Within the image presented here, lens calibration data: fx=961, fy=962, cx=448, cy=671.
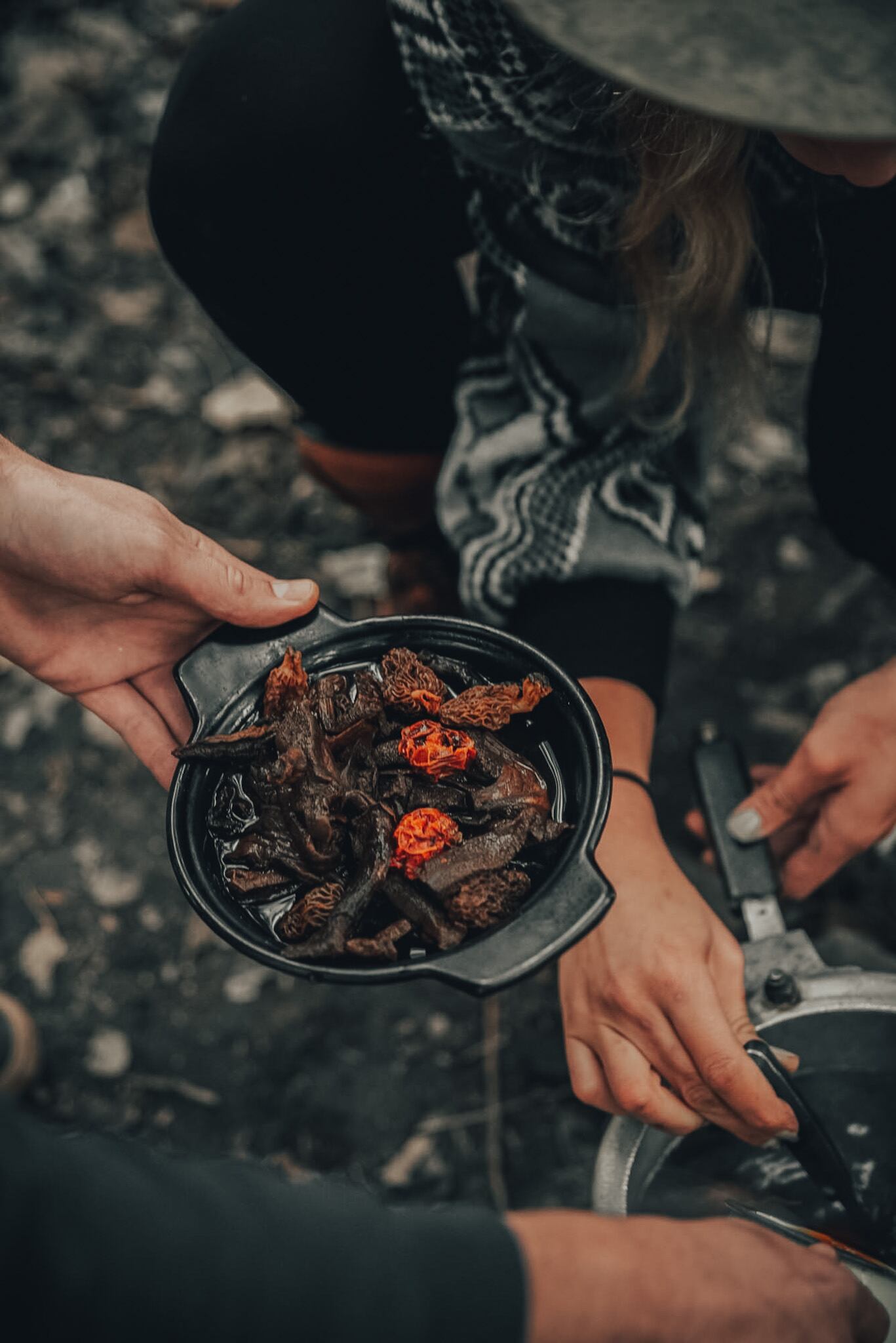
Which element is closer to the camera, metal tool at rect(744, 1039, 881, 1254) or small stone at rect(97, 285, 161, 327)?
metal tool at rect(744, 1039, 881, 1254)

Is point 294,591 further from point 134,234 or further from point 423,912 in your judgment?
point 134,234

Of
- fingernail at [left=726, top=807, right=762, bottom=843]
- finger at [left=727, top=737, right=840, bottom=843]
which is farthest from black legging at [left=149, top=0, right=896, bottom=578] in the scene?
fingernail at [left=726, top=807, right=762, bottom=843]

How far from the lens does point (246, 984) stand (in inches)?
96.4

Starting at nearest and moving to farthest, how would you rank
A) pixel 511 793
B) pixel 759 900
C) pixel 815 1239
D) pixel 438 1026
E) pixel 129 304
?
pixel 511 793 < pixel 815 1239 < pixel 759 900 < pixel 438 1026 < pixel 129 304

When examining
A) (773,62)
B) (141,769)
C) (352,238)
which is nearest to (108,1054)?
(141,769)

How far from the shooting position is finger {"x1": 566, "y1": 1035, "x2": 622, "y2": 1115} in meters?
1.57

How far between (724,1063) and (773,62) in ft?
4.13

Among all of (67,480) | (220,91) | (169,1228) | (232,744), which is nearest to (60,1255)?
(169,1228)

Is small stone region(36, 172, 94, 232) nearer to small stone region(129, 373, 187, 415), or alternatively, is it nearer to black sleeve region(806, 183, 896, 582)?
small stone region(129, 373, 187, 415)

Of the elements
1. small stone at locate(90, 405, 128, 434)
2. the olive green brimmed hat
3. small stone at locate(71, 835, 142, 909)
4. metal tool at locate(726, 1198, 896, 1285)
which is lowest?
small stone at locate(71, 835, 142, 909)

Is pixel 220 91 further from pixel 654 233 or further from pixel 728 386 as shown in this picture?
pixel 728 386

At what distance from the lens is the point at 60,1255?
0.87 meters

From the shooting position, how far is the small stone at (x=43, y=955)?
98.1 inches

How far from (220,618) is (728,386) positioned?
108cm
